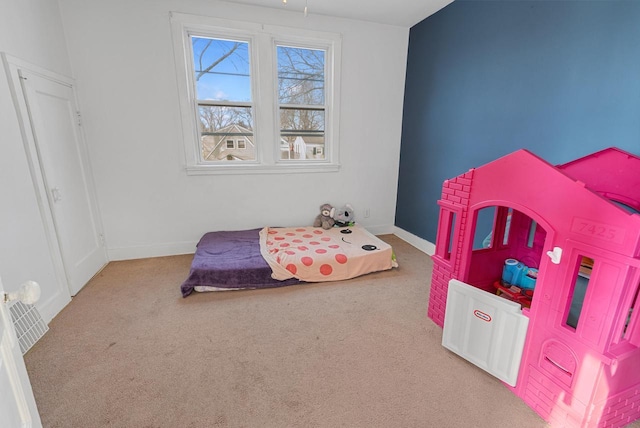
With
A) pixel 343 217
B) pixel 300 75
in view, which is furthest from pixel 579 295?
pixel 300 75

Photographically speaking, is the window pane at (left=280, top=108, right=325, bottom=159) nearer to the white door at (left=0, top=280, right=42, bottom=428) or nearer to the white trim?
the white trim

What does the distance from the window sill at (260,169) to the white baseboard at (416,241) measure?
3.83ft

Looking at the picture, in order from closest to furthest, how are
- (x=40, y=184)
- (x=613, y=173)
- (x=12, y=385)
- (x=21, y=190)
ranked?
(x=12, y=385) → (x=613, y=173) → (x=21, y=190) → (x=40, y=184)

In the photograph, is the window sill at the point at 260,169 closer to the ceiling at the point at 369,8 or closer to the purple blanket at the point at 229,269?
the purple blanket at the point at 229,269

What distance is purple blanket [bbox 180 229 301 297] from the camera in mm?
2442

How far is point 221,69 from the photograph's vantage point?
3.08 meters

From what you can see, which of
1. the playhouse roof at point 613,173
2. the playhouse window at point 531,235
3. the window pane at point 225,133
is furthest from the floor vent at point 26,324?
the playhouse window at point 531,235

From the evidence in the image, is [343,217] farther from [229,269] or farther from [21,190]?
[21,190]

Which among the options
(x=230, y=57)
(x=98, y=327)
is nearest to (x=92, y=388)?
(x=98, y=327)

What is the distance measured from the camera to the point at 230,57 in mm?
3080

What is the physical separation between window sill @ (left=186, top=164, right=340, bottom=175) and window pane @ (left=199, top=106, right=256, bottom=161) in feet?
0.45

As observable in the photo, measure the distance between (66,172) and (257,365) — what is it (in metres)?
2.26

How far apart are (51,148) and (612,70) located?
382cm

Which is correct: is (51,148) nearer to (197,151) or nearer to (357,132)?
(197,151)
